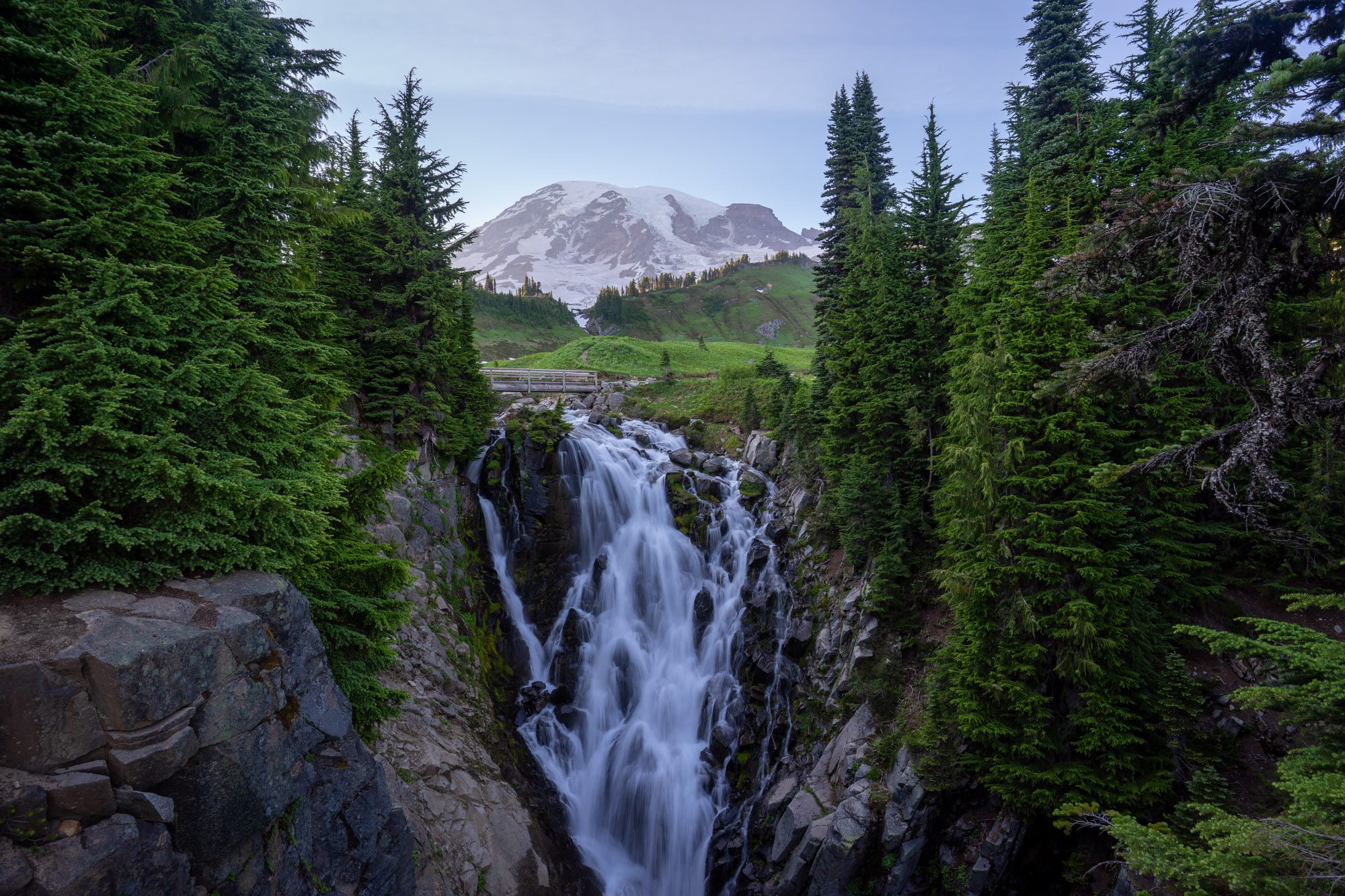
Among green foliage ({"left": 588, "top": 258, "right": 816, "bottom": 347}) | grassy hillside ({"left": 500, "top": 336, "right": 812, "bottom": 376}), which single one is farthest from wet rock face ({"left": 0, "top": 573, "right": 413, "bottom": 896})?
green foliage ({"left": 588, "top": 258, "right": 816, "bottom": 347})

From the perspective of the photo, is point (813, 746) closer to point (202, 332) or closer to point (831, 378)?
point (831, 378)

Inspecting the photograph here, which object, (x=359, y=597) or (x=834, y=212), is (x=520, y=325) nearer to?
(x=834, y=212)

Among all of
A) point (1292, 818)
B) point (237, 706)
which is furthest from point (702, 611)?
point (1292, 818)

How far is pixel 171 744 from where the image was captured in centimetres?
567

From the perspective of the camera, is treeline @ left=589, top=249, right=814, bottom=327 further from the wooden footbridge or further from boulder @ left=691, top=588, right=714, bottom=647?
boulder @ left=691, top=588, right=714, bottom=647

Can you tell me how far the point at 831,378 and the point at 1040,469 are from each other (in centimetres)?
1048

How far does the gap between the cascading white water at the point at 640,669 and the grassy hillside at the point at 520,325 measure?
60455 millimetres

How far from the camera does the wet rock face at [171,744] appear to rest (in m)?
4.98

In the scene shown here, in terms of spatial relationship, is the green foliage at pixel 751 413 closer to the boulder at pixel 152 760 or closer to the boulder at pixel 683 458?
the boulder at pixel 683 458

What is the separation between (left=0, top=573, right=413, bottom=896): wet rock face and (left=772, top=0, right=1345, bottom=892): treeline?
10.3 m

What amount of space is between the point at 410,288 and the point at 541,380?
792 inches

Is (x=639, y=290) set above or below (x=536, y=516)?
above

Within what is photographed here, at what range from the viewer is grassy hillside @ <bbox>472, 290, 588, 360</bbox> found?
81625 mm

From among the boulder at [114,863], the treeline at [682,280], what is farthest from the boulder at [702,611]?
the treeline at [682,280]
